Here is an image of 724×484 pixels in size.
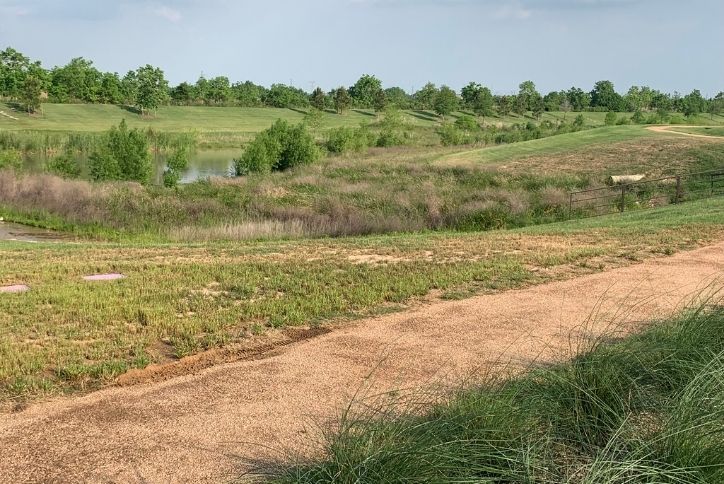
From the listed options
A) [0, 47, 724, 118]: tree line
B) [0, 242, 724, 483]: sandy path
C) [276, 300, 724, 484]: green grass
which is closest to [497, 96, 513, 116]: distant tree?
[0, 47, 724, 118]: tree line

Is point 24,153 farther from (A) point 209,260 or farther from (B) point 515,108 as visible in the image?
(B) point 515,108

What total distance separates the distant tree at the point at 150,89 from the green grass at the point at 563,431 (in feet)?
331

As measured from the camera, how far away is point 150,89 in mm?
101000

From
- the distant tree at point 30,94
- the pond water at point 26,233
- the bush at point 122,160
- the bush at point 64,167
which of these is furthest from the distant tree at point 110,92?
the pond water at point 26,233

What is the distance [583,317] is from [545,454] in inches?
189

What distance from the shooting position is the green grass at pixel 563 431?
12.4 feet

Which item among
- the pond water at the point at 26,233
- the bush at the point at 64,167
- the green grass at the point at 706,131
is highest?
the green grass at the point at 706,131

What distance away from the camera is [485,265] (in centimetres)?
1175

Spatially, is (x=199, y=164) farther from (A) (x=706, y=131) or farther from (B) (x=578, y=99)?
(B) (x=578, y=99)

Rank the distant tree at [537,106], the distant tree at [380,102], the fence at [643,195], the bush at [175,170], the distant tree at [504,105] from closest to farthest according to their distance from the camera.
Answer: the fence at [643,195], the bush at [175,170], the distant tree at [380,102], the distant tree at [537,106], the distant tree at [504,105]

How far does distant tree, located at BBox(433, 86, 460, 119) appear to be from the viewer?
368 feet

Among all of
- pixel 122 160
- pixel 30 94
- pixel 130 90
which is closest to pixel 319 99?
pixel 130 90

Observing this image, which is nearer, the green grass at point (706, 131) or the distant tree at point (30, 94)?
the green grass at point (706, 131)

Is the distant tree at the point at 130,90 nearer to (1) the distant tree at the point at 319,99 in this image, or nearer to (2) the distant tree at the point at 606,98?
(1) the distant tree at the point at 319,99
